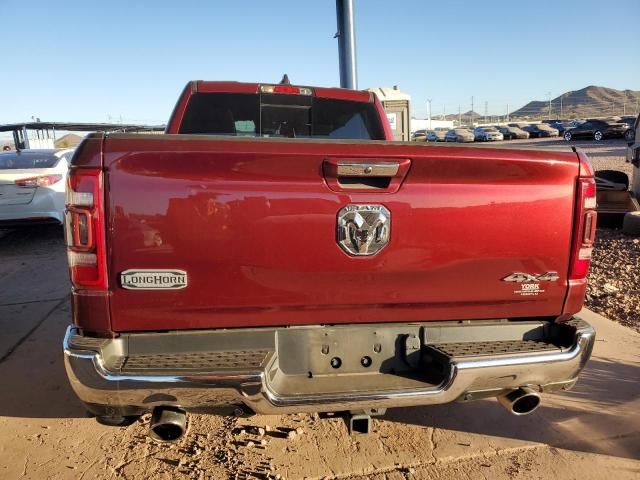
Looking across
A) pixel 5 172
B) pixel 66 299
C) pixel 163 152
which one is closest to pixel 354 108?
pixel 163 152

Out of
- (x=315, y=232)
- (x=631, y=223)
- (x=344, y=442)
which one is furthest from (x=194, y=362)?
(x=631, y=223)

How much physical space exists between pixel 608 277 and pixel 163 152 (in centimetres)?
582

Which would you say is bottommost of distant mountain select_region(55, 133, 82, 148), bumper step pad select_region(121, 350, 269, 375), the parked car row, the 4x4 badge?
bumper step pad select_region(121, 350, 269, 375)

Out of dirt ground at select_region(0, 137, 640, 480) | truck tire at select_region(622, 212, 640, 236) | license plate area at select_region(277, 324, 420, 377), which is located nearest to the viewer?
license plate area at select_region(277, 324, 420, 377)

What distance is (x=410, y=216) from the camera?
228 centimetres

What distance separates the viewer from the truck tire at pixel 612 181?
8.36 meters

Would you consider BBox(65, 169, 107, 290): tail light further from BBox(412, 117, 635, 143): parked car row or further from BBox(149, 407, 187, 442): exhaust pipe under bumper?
BBox(412, 117, 635, 143): parked car row

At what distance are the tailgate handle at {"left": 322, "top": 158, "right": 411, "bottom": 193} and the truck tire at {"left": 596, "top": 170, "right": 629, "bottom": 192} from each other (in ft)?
24.9

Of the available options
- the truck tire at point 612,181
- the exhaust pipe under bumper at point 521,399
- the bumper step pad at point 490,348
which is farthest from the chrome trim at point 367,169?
the truck tire at point 612,181

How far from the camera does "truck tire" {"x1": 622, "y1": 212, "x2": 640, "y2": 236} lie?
7.62 meters

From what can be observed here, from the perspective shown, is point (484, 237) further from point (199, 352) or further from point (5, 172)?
point (5, 172)

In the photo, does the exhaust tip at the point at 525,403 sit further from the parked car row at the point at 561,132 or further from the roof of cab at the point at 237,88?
the parked car row at the point at 561,132

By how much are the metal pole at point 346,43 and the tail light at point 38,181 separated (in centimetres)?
583

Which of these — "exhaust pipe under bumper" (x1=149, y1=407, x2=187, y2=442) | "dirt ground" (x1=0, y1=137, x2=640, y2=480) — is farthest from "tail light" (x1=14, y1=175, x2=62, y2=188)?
"exhaust pipe under bumper" (x1=149, y1=407, x2=187, y2=442)
